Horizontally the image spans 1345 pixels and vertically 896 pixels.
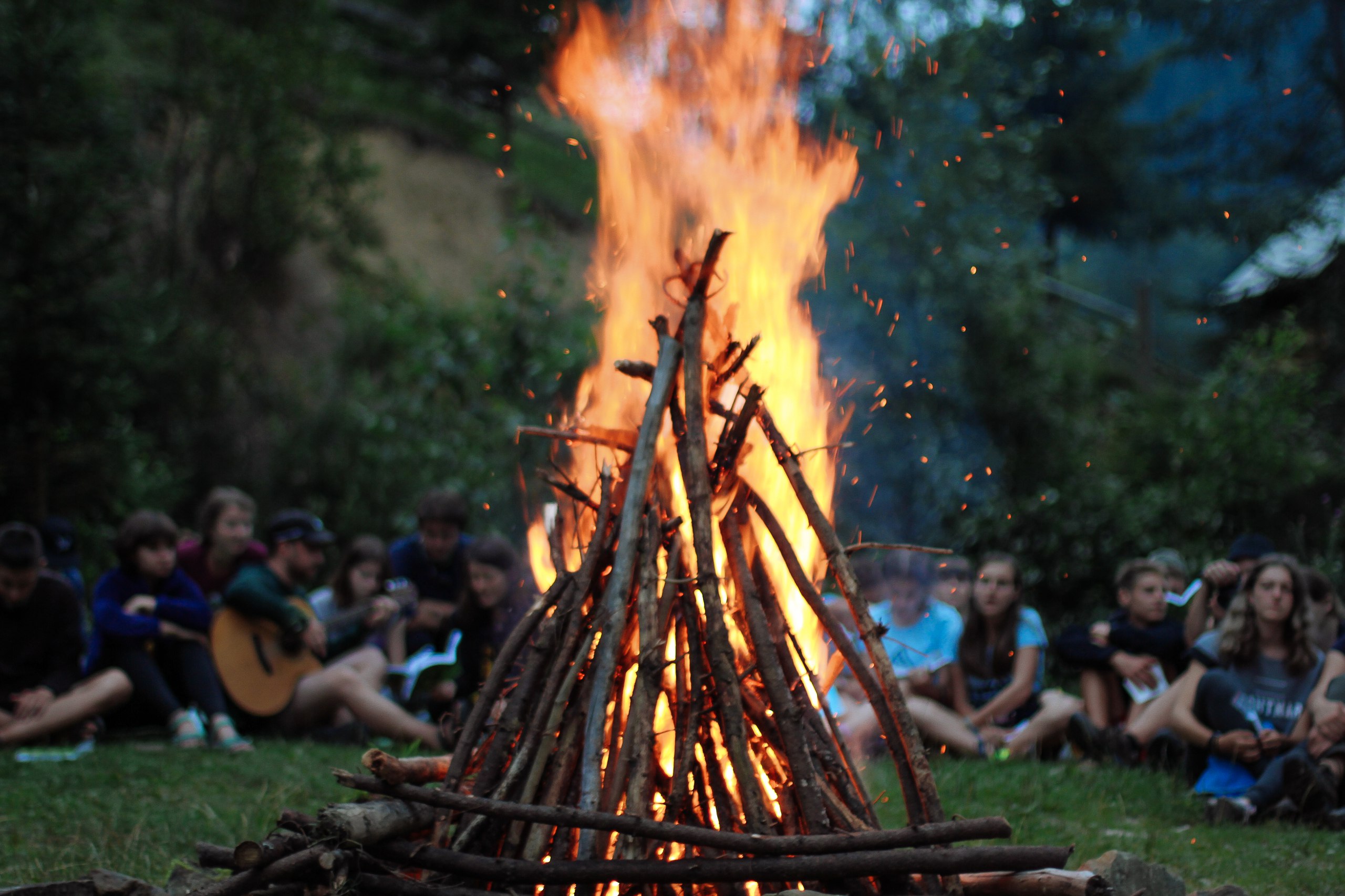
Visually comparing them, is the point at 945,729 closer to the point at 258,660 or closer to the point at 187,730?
the point at 258,660

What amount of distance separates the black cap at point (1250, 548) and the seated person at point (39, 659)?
6579 millimetres

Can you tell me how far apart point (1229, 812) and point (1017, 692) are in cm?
162

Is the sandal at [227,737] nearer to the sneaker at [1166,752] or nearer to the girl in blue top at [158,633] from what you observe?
the girl in blue top at [158,633]

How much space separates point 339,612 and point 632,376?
4292 mm

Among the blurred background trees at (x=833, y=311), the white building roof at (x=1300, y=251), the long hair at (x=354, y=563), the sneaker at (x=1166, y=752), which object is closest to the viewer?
the sneaker at (x=1166, y=752)

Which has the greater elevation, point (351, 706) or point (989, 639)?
point (989, 639)

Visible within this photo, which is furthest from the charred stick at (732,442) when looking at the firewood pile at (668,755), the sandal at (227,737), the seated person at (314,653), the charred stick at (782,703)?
the sandal at (227,737)

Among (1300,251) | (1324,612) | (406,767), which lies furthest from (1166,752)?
(1300,251)

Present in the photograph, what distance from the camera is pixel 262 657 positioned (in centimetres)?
699

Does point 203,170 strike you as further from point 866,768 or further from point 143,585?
point 866,768

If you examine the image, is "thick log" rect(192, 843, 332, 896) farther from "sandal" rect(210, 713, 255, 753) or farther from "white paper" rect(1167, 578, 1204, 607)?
"white paper" rect(1167, 578, 1204, 607)

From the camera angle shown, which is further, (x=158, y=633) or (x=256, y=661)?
(x=256, y=661)

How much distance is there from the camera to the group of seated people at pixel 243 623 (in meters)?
6.43

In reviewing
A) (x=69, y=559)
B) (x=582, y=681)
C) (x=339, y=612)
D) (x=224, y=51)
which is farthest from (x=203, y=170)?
(x=582, y=681)
